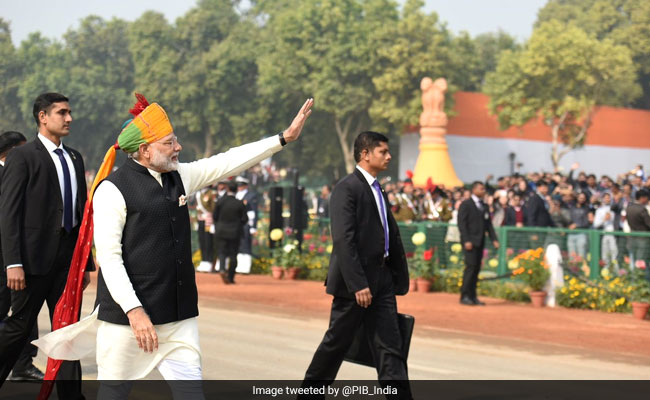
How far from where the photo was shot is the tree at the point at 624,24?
6331 cm

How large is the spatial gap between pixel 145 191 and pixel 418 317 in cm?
937

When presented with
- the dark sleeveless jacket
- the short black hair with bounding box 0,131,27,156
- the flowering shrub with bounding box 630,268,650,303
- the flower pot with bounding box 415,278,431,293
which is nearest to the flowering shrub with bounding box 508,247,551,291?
the flowering shrub with bounding box 630,268,650,303

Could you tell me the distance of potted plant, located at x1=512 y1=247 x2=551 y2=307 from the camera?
15312 millimetres

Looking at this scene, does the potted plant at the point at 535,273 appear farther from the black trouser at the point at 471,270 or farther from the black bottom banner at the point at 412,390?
the black bottom banner at the point at 412,390

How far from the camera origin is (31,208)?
262 inches

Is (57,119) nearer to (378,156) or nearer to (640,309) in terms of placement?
(378,156)

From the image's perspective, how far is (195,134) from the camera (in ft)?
225

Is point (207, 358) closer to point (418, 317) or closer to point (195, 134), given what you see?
point (418, 317)

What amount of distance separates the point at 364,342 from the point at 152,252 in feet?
7.46

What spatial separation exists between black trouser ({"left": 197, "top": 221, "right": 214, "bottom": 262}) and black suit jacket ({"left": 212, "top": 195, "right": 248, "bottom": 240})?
2809 millimetres

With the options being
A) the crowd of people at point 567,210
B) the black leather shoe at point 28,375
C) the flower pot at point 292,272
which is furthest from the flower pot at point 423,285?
the black leather shoe at point 28,375

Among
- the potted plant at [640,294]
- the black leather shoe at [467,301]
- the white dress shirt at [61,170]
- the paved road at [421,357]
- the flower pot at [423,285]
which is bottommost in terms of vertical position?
the paved road at [421,357]

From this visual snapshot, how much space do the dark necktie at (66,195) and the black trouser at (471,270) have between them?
30.4 ft

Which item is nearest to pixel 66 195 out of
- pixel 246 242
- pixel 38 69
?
pixel 246 242
